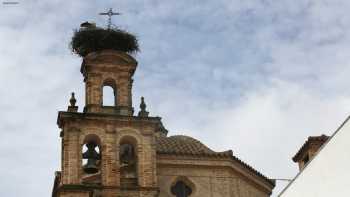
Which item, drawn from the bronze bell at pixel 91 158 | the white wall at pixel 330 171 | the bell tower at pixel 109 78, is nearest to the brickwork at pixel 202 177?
the bronze bell at pixel 91 158

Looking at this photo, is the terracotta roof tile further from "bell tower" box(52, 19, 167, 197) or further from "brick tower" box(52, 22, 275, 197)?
"bell tower" box(52, 19, 167, 197)

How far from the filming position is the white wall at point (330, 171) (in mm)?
15703

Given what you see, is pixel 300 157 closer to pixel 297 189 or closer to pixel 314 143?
pixel 314 143

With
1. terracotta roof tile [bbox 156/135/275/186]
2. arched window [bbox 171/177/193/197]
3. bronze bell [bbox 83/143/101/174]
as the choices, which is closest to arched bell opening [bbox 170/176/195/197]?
arched window [bbox 171/177/193/197]

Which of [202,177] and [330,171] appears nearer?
[330,171]

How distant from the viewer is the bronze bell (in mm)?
28562

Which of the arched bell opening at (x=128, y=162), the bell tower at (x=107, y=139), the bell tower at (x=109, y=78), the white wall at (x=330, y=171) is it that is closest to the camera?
the white wall at (x=330, y=171)

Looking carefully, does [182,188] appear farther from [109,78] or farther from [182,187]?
[109,78]

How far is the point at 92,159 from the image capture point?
94.6 feet

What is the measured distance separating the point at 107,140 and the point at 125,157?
4.98 feet

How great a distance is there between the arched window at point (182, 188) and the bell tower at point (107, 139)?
5.72 ft

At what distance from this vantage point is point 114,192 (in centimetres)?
2788

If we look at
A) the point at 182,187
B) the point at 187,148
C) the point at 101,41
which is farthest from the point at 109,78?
the point at 182,187

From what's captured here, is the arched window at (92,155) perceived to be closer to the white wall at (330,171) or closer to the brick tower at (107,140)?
the brick tower at (107,140)
